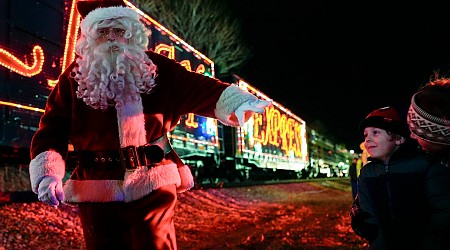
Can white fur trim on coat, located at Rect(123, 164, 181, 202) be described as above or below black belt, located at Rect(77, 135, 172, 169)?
below

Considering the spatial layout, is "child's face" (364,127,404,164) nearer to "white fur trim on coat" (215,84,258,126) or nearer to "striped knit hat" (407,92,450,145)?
"striped knit hat" (407,92,450,145)

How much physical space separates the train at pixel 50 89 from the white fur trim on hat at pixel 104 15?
3859mm

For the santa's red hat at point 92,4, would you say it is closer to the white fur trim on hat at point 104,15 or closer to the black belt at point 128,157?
the white fur trim on hat at point 104,15

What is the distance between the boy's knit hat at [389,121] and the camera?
265cm

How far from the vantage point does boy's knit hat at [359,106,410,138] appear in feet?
8.68

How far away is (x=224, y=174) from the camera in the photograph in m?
14.8

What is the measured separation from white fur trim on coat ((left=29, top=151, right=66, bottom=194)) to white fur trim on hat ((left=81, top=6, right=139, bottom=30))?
0.84 m

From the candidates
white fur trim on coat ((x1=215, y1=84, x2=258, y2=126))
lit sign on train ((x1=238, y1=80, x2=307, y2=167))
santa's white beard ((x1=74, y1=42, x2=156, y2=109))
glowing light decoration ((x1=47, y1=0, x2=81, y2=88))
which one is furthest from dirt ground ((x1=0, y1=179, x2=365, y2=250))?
lit sign on train ((x1=238, y1=80, x2=307, y2=167))

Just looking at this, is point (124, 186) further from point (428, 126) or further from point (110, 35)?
point (428, 126)

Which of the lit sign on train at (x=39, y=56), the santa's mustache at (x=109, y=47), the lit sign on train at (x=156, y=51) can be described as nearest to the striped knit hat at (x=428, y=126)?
the santa's mustache at (x=109, y=47)

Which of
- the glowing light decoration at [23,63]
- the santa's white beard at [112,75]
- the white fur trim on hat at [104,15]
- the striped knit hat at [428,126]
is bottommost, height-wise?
the striped knit hat at [428,126]

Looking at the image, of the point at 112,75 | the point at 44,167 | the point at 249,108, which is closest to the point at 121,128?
the point at 112,75

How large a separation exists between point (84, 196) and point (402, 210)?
1.85m

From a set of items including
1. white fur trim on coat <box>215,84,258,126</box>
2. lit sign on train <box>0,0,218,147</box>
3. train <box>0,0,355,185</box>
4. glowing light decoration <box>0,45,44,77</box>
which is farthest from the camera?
lit sign on train <box>0,0,218,147</box>
